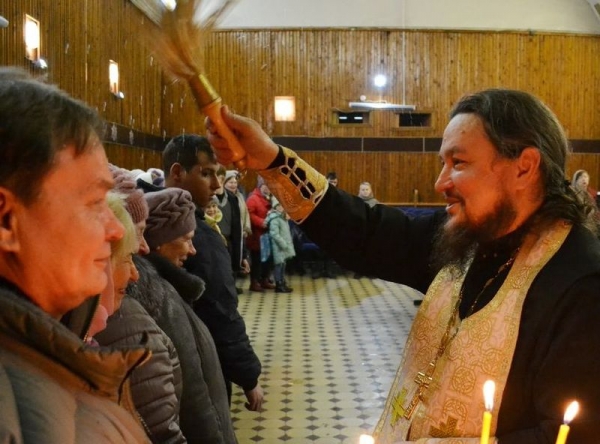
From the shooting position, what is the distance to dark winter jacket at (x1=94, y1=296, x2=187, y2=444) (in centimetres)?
163

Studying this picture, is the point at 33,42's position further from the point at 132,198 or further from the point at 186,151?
the point at 132,198

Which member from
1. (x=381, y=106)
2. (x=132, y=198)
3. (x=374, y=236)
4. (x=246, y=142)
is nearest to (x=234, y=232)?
(x=132, y=198)

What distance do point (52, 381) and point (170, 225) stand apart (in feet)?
5.53

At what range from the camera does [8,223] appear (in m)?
0.93

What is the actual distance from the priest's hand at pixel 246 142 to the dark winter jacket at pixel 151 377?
0.52 m

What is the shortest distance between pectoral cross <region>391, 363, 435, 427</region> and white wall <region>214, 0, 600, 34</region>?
562 inches

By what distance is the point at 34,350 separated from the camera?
0.88 m

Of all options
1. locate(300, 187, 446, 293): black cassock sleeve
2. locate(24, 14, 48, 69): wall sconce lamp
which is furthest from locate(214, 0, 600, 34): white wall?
locate(300, 187, 446, 293): black cassock sleeve

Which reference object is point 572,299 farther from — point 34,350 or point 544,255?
point 34,350

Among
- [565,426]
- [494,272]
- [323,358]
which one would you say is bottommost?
Result: [323,358]

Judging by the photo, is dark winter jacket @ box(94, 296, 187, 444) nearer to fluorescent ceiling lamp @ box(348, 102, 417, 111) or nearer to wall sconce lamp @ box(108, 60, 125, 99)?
wall sconce lamp @ box(108, 60, 125, 99)

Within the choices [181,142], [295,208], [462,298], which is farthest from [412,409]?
[181,142]

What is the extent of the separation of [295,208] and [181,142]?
1495 mm

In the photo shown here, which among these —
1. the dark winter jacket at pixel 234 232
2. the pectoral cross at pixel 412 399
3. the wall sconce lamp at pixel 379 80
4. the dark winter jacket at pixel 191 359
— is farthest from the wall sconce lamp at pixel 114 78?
the pectoral cross at pixel 412 399
